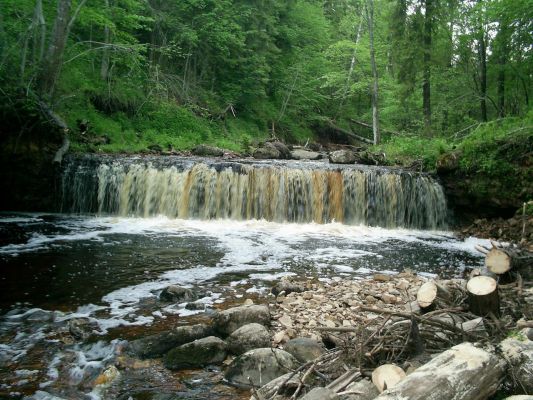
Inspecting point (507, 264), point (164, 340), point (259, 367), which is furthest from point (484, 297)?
point (164, 340)

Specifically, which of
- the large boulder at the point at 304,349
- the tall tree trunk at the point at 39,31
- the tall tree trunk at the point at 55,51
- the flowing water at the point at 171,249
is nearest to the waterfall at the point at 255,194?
the flowing water at the point at 171,249

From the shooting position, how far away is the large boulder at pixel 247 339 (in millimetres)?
4218

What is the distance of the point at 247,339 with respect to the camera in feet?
14.0

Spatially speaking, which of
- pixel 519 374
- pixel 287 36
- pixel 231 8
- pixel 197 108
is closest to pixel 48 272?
pixel 519 374

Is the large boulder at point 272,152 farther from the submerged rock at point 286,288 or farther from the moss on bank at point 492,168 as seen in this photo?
the submerged rock at point 286,288

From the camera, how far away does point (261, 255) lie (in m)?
8.49

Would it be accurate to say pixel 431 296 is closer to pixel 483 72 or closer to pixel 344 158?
pixel 344 158

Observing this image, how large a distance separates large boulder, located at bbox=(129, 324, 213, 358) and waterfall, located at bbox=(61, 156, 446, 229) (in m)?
8.17

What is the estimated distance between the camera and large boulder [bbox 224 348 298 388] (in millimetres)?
3662

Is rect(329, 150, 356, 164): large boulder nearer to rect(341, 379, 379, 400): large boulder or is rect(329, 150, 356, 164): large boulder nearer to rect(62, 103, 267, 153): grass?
rect(62, 103, 267, 153): grass

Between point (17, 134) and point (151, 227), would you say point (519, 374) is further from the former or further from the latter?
point (17, 134)

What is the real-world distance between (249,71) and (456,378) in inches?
999

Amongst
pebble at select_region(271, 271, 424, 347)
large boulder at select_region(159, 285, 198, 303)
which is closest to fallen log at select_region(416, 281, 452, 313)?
pebble at select_region(271, 271, 424, 347)

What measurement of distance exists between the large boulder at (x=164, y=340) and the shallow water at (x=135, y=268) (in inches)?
8.3
